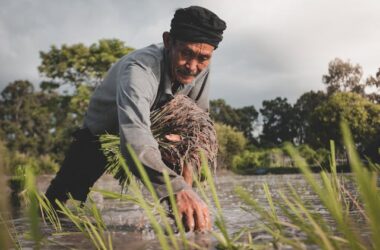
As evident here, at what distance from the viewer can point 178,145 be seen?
8.42 feet

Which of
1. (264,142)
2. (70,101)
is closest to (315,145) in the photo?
(70,101)

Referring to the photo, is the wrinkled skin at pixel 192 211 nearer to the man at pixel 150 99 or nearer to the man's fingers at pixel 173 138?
the man at pixel 150 99

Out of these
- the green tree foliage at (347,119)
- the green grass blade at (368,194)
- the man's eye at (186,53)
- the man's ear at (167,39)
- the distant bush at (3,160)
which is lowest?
the green grass blade at (368,194)

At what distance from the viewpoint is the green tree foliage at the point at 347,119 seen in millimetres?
27094

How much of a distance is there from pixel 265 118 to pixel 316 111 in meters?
35.6

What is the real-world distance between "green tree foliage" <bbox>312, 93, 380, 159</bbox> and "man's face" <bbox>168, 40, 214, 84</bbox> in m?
25.8

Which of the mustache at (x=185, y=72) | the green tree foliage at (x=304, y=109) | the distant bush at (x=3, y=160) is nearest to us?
the distant bush at (x=3, y=160)

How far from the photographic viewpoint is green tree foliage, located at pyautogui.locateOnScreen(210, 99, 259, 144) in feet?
208

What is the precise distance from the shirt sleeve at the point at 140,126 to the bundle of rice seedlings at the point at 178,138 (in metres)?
0.42

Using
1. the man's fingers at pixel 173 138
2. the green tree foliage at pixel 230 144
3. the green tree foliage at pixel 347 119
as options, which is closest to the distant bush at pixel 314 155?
the man's fingers at pixel 173 138

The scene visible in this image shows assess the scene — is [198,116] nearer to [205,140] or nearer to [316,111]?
[205,140]

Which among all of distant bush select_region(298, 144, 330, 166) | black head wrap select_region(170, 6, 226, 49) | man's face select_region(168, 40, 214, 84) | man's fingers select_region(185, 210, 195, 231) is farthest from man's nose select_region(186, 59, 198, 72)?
man's fingers select_region(185, 210, 195, 231)

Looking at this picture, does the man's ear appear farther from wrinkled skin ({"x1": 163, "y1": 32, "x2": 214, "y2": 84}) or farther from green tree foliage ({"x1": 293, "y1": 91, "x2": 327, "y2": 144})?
green tree foliage ({"x1": 293, "y1": 91, "x2": 327, "y2": 144})

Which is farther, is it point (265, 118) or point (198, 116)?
point (265, 118)
